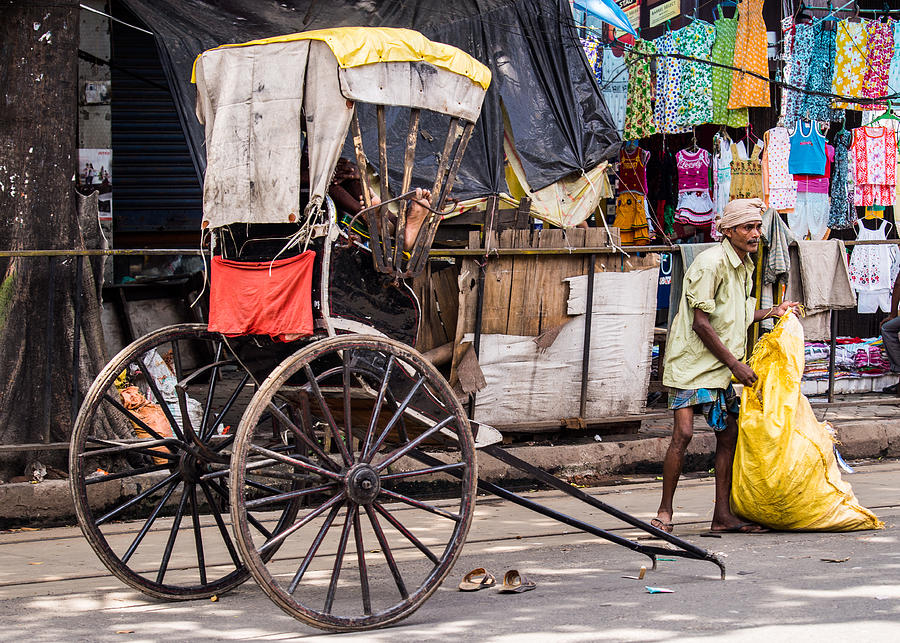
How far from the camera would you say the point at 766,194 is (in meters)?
9.59

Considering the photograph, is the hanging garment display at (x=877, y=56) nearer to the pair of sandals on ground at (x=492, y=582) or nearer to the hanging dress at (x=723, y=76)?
the hanging dress at (x=723, y=76)

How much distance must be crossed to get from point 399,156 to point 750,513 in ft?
10.8

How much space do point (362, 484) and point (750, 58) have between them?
22.1 ft

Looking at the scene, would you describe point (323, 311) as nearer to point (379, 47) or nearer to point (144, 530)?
point (379, 47)

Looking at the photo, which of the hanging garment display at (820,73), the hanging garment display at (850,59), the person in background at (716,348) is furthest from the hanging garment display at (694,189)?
the person in background at (716,348)

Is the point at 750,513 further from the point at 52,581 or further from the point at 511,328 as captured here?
the point at 52,581

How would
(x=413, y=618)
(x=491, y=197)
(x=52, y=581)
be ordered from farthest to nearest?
(x=491, y=197)
(x=52, y=581)
(x=413, y=618)

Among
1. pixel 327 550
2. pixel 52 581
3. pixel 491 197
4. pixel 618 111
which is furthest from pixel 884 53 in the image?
pixel 52 581

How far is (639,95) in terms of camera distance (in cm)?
926

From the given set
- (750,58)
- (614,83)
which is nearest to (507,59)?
(614,83)

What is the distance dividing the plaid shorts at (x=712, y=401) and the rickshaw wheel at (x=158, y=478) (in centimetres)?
217

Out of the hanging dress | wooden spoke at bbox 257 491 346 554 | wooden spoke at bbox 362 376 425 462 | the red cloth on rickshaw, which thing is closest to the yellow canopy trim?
the red cloth on rickshaw

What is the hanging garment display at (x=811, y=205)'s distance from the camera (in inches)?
381

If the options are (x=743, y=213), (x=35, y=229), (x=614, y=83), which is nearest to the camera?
(x=743, y=213)
